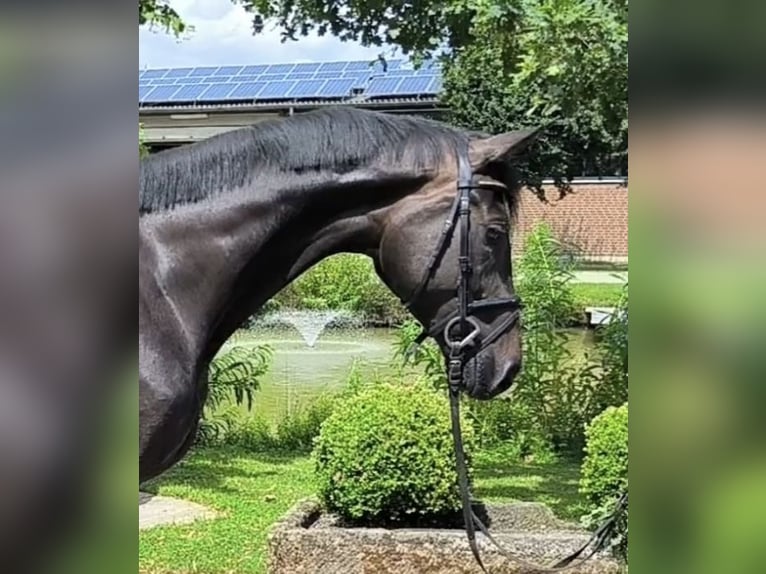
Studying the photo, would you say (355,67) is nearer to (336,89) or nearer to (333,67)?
(333,67)

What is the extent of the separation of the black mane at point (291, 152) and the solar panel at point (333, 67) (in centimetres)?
570

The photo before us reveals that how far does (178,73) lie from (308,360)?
10.6 ft

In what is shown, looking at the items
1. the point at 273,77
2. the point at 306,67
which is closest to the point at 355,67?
the point at 306,67

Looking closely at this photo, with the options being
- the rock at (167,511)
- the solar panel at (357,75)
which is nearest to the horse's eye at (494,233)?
the rock at (167,511)

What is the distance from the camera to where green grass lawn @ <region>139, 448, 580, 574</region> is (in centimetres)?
360

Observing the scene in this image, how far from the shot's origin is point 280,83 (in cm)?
734

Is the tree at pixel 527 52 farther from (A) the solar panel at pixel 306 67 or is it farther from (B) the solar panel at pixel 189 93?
(B) the solar panel at pixel 189 93

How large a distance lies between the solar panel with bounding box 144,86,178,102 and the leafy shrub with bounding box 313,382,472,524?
4630 mm

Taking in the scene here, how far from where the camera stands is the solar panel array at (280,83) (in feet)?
22.2

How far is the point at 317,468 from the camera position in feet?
11.7

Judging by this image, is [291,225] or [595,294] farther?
[595,294]

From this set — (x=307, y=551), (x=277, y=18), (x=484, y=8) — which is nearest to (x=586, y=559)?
(x=307, y=551)

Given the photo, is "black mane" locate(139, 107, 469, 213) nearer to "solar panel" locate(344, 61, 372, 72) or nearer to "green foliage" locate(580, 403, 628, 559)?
"green foliage" locate(580, 403, 628, 559)
